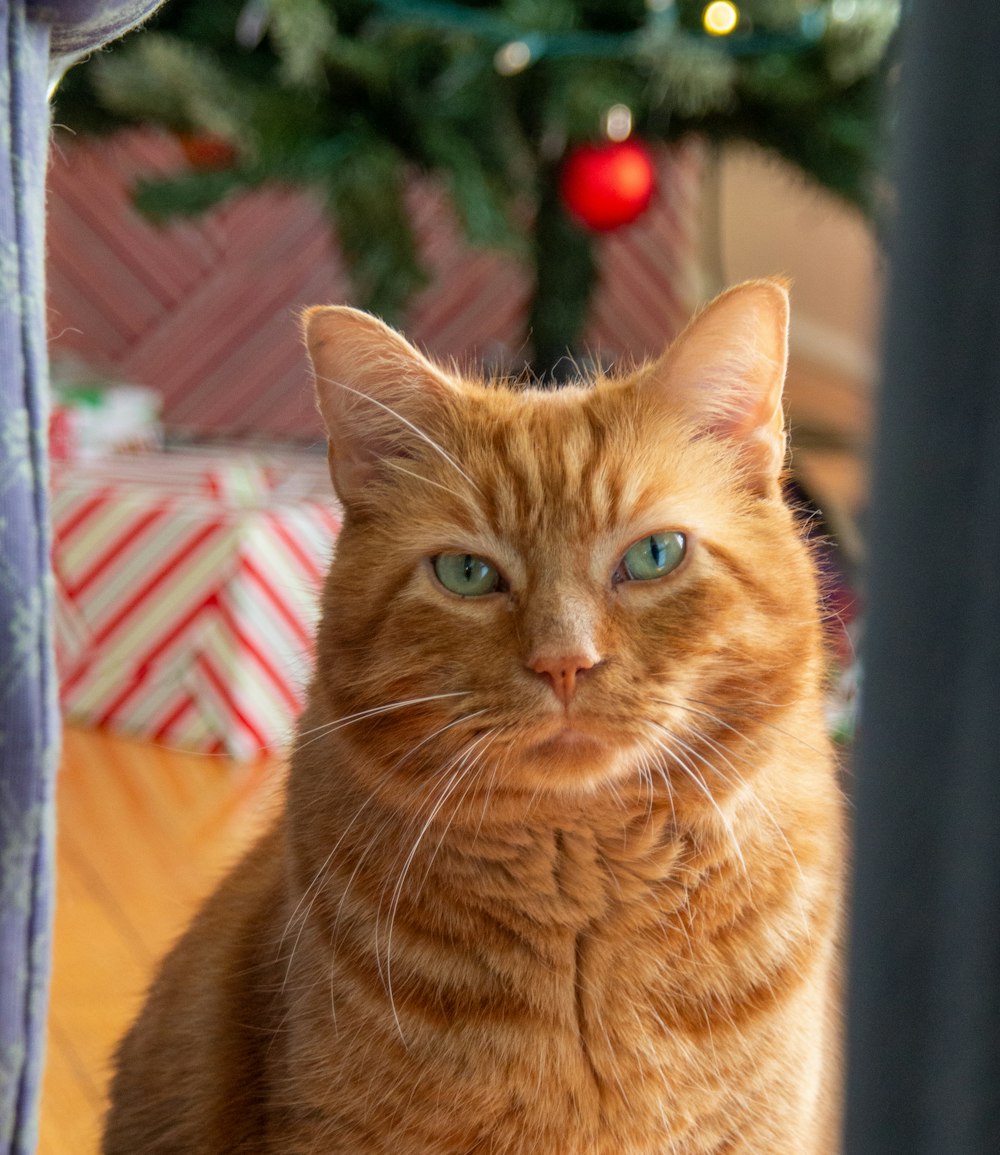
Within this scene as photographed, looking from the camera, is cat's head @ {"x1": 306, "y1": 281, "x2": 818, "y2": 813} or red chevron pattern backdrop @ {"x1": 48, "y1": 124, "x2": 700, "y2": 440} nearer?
cat's head @ {"x1": 306, "y1": 281, "x2": 818, "y2": 813}

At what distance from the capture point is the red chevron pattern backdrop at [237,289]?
345 cm

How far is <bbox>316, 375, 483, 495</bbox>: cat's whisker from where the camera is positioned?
0.90 m

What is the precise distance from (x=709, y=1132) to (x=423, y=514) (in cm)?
46

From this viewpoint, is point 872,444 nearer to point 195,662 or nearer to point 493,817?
point 493,817

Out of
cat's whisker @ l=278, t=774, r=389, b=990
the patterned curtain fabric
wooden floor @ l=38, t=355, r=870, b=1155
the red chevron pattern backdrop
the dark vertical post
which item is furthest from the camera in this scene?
the red chevron pattern backdrop

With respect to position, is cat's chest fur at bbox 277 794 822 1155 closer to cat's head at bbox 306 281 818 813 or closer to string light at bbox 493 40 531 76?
cat's head at bbox 306 281 818 813

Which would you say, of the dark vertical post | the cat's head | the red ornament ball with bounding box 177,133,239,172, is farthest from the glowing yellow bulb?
the dark vertical post

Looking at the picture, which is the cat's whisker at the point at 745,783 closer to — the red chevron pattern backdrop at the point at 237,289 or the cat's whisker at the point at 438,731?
the cat's whisker at the point at 438,731

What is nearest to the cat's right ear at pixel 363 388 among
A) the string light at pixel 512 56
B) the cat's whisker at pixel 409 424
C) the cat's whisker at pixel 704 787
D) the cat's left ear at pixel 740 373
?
the cat's whisker at pixel 409 424

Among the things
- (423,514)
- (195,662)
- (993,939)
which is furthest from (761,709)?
(195,662)

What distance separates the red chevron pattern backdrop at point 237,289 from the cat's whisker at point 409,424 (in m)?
2.48

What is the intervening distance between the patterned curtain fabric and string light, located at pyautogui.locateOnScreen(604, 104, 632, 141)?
138 centimetres

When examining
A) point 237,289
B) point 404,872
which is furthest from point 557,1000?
point 237,289

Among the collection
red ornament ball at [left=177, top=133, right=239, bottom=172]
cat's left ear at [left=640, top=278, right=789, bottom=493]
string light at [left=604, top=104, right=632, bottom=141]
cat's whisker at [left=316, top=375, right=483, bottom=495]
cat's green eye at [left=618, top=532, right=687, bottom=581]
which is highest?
string light at [left=604, top=104, right=632, bottom=141]
